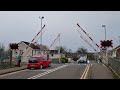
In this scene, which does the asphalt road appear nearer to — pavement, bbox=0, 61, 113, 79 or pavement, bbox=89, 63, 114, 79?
pavement, bbox=0, 61, 113, 79

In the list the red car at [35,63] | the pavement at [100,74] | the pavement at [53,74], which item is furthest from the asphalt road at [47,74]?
the red car at [35,63]

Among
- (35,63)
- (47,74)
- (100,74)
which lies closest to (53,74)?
(47,74)

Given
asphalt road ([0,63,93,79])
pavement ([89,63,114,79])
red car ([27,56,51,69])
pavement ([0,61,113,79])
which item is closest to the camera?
pavement ([89,63,114,79])

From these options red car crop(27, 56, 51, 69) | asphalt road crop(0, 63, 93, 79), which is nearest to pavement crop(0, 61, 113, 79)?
asphalt road crop(0, 63, 93, 79)

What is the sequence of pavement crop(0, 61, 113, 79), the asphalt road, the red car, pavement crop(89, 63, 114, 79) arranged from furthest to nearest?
the red car < the asphalt road < pavement crop(0, 61, 113, 79) < pavement crop(89, 63, 114, 79)

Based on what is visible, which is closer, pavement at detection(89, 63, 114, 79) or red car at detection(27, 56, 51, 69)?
pavement at detection(89, 63, 114, 79)

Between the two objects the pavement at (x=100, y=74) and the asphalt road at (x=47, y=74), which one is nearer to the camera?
the pavement at (x=100, y=74)

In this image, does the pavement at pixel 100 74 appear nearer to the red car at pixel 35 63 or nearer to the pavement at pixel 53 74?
the pavement at pixel 53 74

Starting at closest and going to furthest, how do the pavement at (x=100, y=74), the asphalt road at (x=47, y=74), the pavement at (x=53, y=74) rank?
the pavement at (x=100, y=74) → the pavement at (x=53, y=74) → the asphalt road at (x=47, y=74)

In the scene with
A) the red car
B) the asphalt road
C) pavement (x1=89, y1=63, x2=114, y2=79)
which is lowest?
the asphalt road
